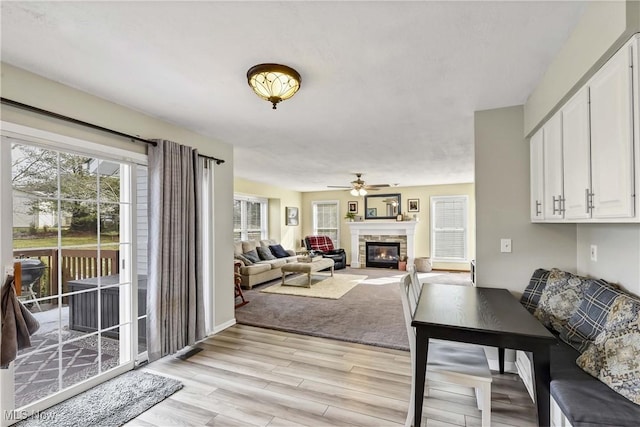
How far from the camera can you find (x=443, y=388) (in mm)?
2389

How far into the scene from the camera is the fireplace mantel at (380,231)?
27.2 feet

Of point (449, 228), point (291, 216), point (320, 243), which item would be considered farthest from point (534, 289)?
point (291, 216)

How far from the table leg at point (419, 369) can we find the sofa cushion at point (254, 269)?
4.57 metres

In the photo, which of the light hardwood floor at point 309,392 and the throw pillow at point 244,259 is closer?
the light hardwood floor at point 309,392

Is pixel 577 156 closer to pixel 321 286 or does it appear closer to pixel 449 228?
pixel 321 286

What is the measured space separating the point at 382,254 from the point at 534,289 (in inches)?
250

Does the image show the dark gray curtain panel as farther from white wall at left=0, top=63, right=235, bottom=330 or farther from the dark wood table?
the dark wood table

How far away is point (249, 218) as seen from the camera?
8.05m

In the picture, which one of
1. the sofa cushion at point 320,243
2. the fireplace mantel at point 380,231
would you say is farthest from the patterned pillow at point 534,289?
the sofa cushion at point 320,243

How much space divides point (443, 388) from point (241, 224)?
6.30 metres

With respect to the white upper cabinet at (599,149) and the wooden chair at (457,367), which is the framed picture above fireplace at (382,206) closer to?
the white upper cabinet at (599,149)

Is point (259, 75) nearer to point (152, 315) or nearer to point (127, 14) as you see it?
point (127, 14)

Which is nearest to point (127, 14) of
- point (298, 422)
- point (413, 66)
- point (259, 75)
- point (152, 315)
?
point (259, 75)

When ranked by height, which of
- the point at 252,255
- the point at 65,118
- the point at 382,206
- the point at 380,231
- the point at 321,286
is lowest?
the point at 321,286
